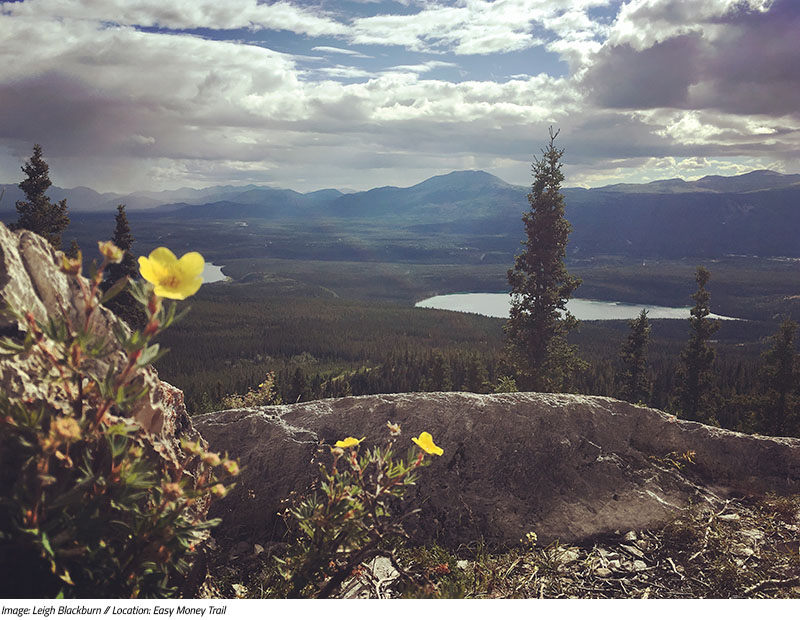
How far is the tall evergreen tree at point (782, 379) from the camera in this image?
22.3 metres

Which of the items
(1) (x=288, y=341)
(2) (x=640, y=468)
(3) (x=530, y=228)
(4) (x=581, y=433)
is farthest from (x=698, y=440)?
(1) (x=288, y=341)

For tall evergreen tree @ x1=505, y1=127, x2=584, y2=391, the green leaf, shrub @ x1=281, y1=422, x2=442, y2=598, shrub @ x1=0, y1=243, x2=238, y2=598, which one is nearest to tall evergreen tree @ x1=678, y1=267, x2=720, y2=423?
tall evergreen tree @ x1=505, y1=127, x2=584, y2=391

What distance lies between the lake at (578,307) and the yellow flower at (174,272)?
12873 centimetres

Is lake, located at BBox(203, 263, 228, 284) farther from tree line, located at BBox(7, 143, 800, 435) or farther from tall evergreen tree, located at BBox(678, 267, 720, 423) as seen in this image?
tall evergreen tree, located at BBox(678, 267, 720, 423)

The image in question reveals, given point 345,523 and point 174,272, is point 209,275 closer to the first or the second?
point 345,523

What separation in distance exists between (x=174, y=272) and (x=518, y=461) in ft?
9.88

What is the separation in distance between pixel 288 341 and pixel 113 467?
284 feet

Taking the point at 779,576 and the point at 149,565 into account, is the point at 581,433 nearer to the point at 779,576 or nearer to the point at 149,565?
the point at 779,576

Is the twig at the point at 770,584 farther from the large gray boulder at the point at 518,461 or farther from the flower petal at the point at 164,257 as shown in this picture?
the flower petal at the point at 164,257

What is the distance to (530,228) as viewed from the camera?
1983 centimetres

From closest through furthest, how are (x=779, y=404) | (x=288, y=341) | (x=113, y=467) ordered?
(x=113, y=467)
(x=779, y=404)
(x=288, y=341)

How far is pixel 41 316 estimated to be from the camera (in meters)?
1.99

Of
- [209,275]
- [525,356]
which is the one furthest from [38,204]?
[525,356]

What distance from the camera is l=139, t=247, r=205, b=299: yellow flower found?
1.53 meters
